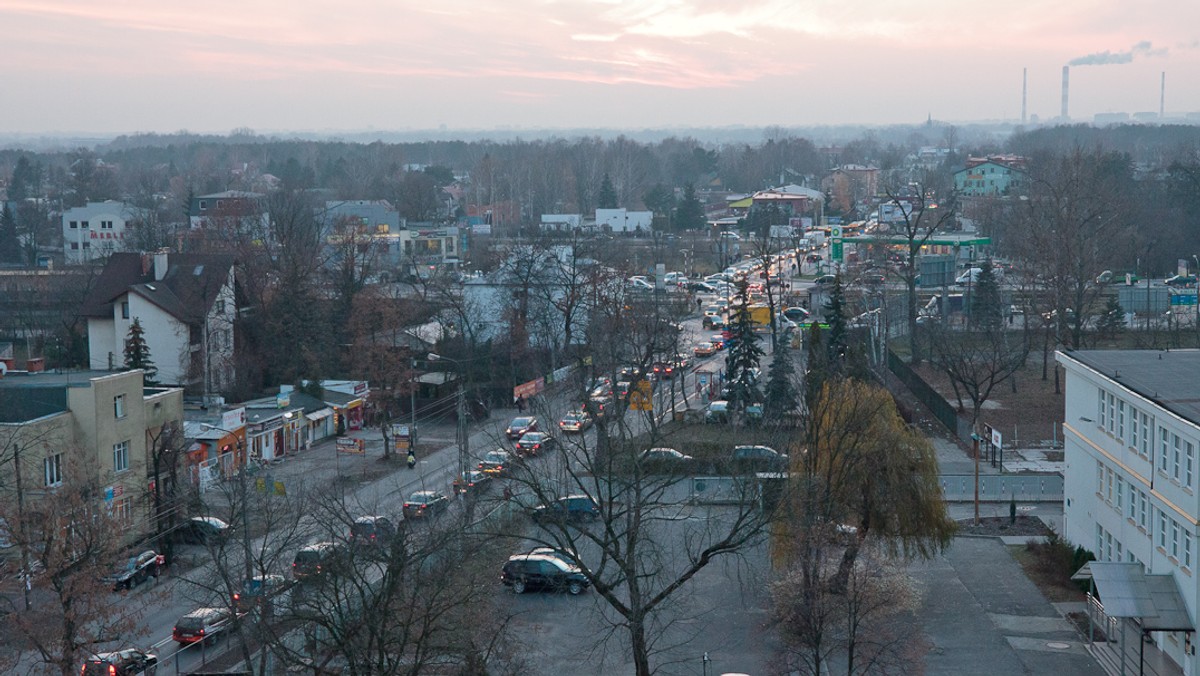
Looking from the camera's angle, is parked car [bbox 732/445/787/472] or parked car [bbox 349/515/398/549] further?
parked car [bbox 732/445/787/472]

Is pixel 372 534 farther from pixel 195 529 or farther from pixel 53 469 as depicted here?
pixel 53 469

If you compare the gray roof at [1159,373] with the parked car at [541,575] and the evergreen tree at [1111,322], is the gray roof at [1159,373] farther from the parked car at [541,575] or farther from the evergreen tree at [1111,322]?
the evergreen tree at [1111,322]

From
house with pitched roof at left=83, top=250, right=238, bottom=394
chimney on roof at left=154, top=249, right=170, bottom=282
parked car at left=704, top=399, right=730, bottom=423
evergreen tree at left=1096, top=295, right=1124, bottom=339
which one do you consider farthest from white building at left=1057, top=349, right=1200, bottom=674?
chimney on roof at left=154, top=249, right=170, bottom=282

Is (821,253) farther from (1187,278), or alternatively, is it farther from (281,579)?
(281,579)

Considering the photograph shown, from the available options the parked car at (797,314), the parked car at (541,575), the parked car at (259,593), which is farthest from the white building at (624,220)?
the parked car at (259,593)

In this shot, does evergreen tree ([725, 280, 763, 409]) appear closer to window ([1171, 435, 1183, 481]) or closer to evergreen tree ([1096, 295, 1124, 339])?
evergreen tree ([1096, 295, 1124, 339])

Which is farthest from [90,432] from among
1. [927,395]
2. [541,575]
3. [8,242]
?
[8,242]
